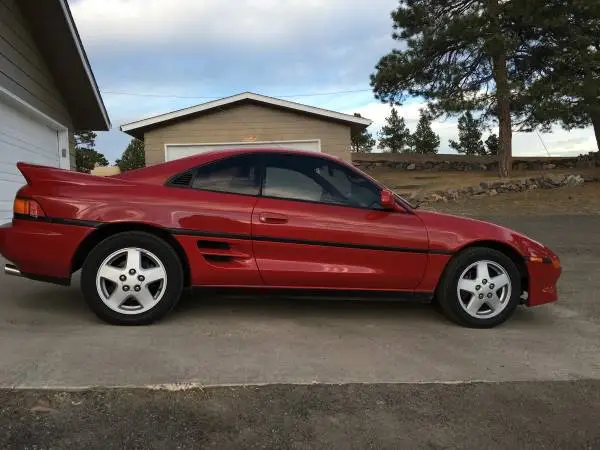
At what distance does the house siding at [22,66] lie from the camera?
31.6ft

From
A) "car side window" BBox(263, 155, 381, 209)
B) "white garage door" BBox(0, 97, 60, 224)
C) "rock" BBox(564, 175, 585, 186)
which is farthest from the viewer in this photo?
"rock" BBox(564, 175, 585, 186)

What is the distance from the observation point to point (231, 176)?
5258 millimetres

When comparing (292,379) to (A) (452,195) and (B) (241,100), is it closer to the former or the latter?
(B) (241,100)

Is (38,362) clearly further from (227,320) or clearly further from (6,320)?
(227,320)

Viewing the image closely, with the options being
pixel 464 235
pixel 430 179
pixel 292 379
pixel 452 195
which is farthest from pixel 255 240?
pixel 430 179

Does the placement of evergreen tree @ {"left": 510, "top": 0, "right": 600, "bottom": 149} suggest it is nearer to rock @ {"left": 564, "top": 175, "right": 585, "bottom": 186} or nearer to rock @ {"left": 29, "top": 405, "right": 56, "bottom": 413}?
rock @ {"left": 564, "top": 175, "right": 585, "bottom": 186}

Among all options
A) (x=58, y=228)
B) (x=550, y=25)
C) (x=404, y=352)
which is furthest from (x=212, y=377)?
Result: (x=550, y=25)

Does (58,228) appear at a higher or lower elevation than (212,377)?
higher

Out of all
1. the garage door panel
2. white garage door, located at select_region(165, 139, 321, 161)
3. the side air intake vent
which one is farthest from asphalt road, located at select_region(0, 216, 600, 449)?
white garage door, located at select_region(165, 139, 321, 161)

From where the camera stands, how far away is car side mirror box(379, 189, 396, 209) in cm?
516

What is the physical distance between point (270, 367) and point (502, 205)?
15.3 metres

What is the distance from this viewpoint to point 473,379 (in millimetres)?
4062

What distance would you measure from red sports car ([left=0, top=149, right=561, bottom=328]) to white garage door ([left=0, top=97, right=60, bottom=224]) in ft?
16.7

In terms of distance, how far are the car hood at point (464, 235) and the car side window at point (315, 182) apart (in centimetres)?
53
